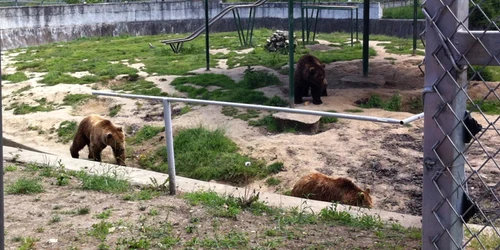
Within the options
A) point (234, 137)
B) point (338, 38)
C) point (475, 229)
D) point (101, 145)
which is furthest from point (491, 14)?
point (475, 229)

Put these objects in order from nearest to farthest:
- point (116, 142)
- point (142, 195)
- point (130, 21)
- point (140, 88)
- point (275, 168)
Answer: point (142, 195), point (275, 168), point (116, 142), point (140, 88), point (130, 21)

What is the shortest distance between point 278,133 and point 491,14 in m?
9.12

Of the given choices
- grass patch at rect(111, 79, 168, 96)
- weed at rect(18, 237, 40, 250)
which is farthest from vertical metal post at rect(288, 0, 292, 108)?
weed at rect(18, 237, 40, 250)

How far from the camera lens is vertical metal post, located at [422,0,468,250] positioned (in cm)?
191

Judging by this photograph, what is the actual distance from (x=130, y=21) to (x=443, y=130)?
1049 inches

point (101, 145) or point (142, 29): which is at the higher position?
point (142, 29)

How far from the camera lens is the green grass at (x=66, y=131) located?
36.7 ft

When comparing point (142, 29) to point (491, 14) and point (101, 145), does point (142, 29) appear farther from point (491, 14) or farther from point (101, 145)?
point (101, 145)

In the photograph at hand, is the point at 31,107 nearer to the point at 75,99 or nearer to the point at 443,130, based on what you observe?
the point at 75,99

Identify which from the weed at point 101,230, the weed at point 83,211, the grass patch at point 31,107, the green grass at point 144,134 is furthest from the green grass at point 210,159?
the grass patch at point 31,107

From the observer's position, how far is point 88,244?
454 centimetres

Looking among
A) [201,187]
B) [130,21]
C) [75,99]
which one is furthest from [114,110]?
[130,21]

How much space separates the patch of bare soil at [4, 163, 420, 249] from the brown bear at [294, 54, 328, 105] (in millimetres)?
6792

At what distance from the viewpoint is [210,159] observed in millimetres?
9188
